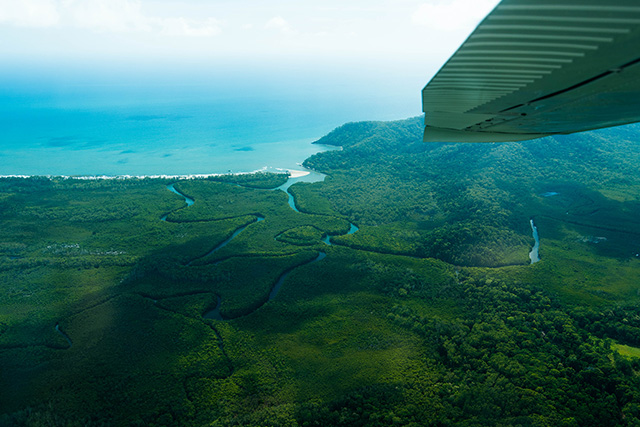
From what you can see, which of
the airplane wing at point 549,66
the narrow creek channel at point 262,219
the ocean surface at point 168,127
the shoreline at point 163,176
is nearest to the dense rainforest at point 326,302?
the narrow creek channel at point 262,219

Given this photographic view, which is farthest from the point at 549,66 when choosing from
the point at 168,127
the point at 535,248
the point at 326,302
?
the point at 168,127

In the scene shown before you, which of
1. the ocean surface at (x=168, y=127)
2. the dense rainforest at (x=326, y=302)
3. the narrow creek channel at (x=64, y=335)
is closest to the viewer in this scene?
the dense rainforest at (x=326, y=302)

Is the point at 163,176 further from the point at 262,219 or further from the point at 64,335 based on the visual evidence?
the point at 64,335

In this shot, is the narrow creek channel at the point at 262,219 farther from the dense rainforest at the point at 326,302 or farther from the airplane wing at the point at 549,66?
the airplane wing at the point at 549,66

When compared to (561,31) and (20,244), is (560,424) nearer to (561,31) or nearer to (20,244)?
(561,31)

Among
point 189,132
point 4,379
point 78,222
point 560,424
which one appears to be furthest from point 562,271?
point 189,132
